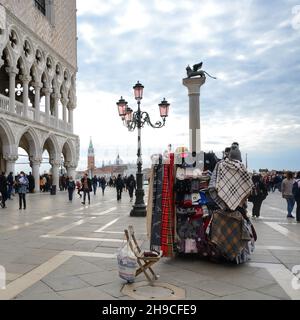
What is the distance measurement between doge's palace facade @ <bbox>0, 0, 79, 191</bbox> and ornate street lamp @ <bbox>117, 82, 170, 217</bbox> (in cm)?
1077

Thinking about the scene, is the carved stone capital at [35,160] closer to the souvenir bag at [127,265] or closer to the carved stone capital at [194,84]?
the carved stone capital at [194,84]

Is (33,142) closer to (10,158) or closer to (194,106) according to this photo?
(10,158)

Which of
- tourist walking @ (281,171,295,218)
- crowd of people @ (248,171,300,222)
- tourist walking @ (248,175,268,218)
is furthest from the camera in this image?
tourist walking @ (281,171,295,218)

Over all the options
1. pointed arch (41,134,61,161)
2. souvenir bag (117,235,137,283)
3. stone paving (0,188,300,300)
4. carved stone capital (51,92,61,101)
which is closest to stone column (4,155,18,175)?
pointed arch (41,134,61,161)

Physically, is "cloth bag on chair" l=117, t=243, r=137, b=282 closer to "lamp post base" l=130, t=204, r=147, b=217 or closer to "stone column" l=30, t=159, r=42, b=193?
"lamp post base" l=130, t=204, r=147, b=217

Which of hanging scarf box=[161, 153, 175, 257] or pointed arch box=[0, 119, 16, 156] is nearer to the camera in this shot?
hanging scarf box=[161, 153, 175, 257]

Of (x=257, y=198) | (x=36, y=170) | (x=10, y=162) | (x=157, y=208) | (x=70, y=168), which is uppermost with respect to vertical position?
(x=10, y=162)

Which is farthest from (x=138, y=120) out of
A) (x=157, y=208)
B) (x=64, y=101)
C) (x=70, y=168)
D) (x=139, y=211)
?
(x=70, y=168)

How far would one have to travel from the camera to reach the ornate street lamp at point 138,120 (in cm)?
1126

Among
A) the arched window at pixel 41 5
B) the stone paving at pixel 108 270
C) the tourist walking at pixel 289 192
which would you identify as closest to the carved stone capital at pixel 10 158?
the arched window at pixel 41 5

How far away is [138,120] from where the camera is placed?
39.1 ft

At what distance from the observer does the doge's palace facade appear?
20953 millimetres

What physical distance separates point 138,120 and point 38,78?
50.7 feet
